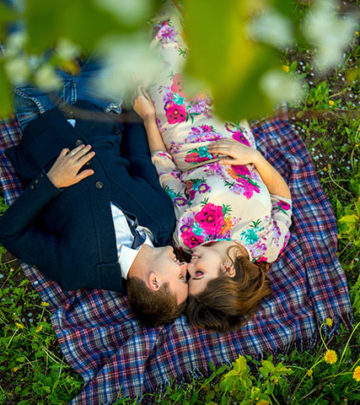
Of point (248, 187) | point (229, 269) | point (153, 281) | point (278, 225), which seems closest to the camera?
point (153, 281)

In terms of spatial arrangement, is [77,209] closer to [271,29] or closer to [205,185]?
[205,185]

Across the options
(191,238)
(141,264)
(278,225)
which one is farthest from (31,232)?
(278,225)

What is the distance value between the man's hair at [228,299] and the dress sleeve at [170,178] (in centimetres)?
39

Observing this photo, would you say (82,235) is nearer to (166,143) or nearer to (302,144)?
(166,143)

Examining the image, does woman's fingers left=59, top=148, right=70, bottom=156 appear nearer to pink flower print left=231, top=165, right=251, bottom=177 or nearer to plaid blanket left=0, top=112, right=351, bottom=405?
plaid blanket left=0, top=112, right=351, bottom=405

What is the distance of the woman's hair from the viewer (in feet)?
5.85

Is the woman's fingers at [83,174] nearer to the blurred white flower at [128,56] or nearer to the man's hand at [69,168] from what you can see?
the man's hand at [69,168]

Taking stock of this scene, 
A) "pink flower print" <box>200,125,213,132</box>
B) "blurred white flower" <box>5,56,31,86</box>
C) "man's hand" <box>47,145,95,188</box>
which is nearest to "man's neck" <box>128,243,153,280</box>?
"man's hand" <box>47,145,95,188</box>

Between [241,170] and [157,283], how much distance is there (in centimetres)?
68

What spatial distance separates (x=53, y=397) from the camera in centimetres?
176

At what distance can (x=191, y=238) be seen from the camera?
6.23ft

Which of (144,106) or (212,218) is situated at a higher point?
(144,106)

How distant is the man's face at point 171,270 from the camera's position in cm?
170

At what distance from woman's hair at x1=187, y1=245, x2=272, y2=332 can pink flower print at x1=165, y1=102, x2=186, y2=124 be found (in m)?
0.68
